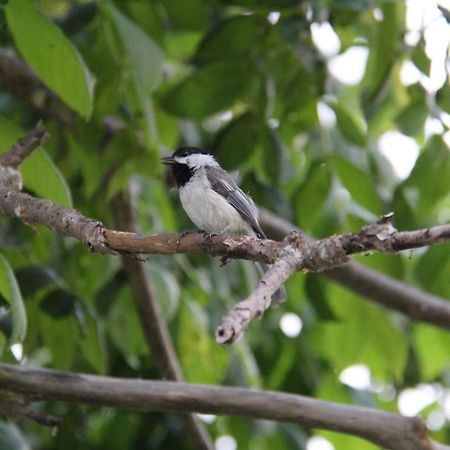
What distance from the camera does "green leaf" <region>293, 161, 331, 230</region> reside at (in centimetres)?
392

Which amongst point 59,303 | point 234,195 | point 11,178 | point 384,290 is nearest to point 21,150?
point 11,178

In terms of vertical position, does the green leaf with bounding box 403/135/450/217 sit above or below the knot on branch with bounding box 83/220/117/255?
above

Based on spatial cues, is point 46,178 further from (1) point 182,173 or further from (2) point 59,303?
(1) point 182,173

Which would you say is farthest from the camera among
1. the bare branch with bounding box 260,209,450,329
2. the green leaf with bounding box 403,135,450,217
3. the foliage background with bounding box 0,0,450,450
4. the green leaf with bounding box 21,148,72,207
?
the bare branch with bounding box 260,209,450,329

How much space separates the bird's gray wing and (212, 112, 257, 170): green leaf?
12cm

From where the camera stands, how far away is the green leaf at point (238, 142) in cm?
398

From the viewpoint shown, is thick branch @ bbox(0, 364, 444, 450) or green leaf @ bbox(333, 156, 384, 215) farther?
green leaf @ bbox(333, 156, 384, 215)

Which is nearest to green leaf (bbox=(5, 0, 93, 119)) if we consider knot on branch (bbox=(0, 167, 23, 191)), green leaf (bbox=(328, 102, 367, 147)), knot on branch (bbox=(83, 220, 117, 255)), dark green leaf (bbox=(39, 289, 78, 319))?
knot on branch (bbox=(0, 167, 23, 191))

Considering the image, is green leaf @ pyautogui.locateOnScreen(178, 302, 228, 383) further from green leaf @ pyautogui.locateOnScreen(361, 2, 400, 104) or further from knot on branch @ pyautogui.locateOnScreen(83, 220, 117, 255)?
knot on branch @ pyautogui.locateOnScreen(83, 220, 117, 255)

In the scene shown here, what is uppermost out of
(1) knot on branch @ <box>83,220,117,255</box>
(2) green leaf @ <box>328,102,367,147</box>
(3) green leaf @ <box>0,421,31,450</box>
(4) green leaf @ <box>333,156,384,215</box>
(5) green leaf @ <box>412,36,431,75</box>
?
(2) green leaf @ <box>328,102,367,147</box>

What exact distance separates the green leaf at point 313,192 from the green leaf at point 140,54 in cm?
89

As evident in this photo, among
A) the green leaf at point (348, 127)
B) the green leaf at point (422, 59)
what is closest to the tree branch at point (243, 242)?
the green leaf at point (422, 59)

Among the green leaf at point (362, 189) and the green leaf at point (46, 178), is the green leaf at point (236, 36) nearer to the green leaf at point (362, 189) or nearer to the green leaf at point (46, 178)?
the green leaf at point (362, 189)

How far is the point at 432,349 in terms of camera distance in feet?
15.2
